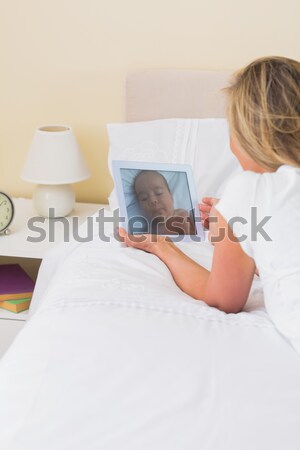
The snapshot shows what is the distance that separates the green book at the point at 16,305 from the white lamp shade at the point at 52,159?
→ 40 centimetres

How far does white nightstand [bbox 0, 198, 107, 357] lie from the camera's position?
2.33 meters

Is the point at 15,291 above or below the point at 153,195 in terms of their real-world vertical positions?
below

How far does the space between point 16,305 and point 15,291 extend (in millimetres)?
71

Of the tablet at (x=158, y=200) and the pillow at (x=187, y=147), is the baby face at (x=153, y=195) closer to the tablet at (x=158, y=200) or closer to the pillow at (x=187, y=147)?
the tablet at (x=158, y=200)

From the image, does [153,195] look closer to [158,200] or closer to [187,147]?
[158,200]

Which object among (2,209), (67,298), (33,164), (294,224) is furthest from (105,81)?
(294,224)

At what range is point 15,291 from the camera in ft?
7.92

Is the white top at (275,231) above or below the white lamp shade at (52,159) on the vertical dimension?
above

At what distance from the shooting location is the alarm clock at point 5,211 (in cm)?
240

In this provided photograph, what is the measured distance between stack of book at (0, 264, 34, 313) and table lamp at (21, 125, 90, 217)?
0.25 meters

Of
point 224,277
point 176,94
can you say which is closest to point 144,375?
point 224,277

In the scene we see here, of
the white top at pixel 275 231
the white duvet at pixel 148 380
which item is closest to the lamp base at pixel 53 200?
the white duvet at pixel 148 380

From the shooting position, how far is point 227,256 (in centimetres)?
146

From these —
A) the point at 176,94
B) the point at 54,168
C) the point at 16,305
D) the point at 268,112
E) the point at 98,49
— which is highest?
the point at 268,112
